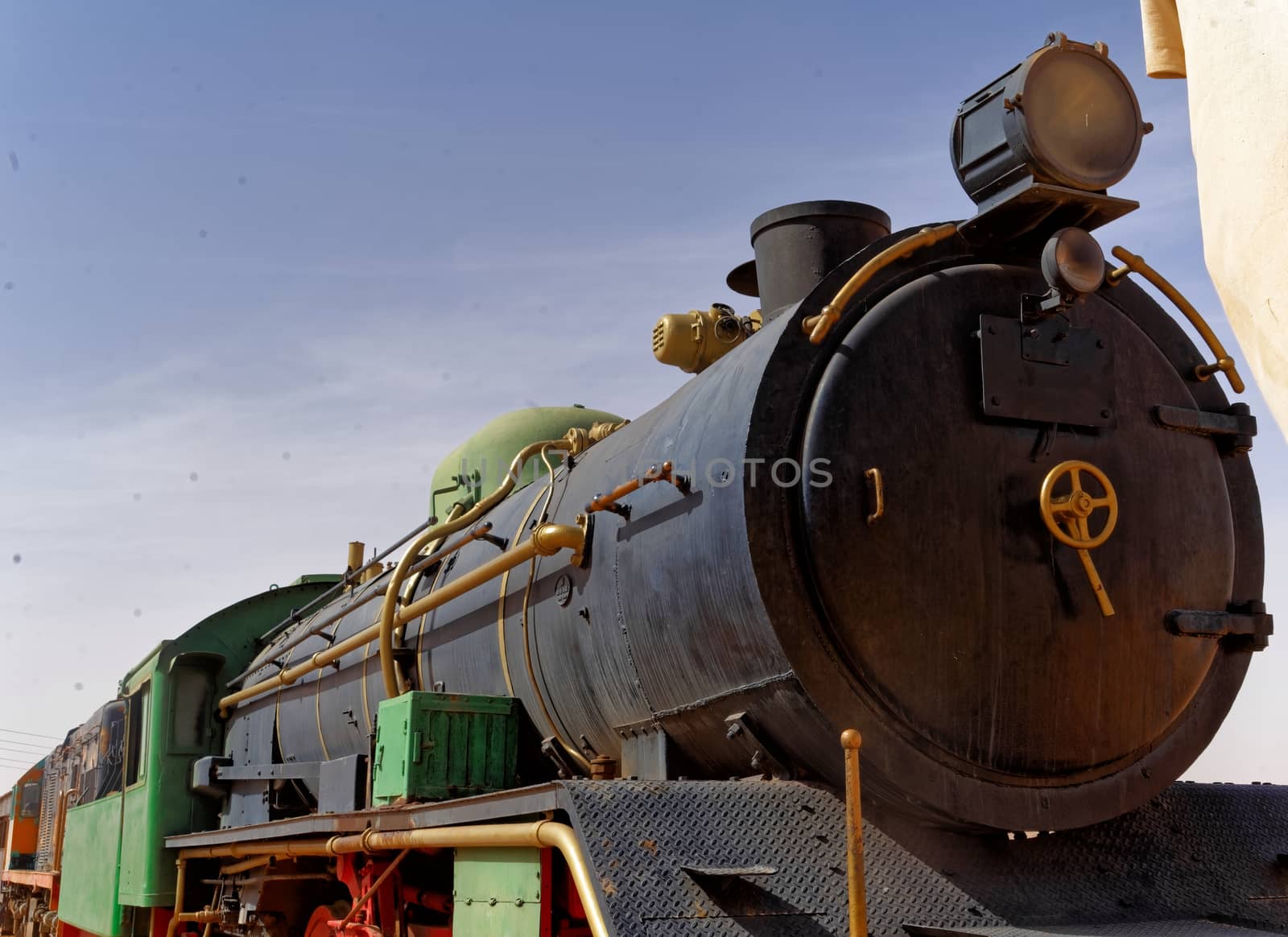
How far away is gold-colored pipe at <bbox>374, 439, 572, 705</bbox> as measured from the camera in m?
5.72

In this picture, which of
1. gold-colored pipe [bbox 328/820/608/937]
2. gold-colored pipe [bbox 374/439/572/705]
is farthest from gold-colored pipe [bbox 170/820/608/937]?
gold-colored pipe [bbox 374/439/572/705]

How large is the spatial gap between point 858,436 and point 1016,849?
1278 millimetres

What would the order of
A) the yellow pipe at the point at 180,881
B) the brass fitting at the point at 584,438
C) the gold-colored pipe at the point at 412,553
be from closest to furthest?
1. the brass fitting at the point at 584,438
2. the gold-colored pipe at the point at 412,553
3. the yellow pipe at the point at 180,881

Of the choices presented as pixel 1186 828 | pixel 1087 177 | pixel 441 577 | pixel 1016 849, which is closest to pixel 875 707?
pixel 1016 849

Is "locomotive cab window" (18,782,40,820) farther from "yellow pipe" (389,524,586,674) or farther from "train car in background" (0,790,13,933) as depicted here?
"yellow pipe" (389,524,586,674)

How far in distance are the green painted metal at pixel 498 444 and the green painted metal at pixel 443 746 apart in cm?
361

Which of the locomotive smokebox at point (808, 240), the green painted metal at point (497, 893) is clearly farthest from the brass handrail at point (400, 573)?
the green painted metal at point (497, 893)

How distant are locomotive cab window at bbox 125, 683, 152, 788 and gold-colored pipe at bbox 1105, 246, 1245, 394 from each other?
279 inches

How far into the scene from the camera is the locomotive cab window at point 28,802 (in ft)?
51.8

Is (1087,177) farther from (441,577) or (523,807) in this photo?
(441,577)

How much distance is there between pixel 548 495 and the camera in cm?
532

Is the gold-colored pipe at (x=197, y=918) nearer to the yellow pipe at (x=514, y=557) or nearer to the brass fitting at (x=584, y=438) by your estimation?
the yellow pipe at (x=514, y=557)

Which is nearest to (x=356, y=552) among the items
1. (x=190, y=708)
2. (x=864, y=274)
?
(x=190, y=708)

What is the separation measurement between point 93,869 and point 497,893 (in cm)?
731
